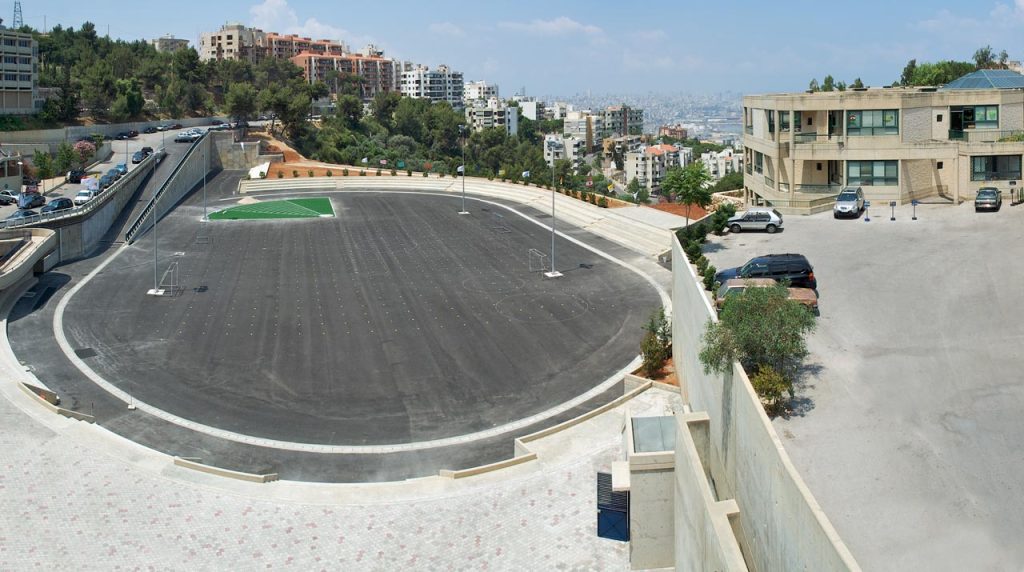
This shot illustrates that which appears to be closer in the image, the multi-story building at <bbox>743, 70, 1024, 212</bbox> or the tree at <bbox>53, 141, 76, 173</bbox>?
the multi-story building at <bbox>743, 70, 1024, 212</bbox>

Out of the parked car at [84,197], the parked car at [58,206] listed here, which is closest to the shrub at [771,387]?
the parked car at [58,206]

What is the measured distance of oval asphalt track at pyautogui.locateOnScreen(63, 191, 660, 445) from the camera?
111 ft

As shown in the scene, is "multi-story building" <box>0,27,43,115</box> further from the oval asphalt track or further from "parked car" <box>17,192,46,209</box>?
the oval asphalt track

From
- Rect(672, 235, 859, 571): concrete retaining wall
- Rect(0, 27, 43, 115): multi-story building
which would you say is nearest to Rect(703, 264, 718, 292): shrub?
Rect(672, 235, 859, 571): concrete retaining wall

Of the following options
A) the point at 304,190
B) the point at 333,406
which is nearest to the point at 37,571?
the point at 333,406

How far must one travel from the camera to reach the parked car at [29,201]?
63.8m

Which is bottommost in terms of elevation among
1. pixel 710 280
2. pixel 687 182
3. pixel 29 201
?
pixel 710 280

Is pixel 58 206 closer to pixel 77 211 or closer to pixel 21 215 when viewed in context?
pixel 77 211

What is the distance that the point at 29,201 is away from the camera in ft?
211

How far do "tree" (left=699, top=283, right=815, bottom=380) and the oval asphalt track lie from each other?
1214cm

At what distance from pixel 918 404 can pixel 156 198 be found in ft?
208

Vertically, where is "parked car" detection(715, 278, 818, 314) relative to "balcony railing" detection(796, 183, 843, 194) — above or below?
Result: below

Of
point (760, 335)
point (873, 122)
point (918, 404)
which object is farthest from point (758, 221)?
point (918, 404)

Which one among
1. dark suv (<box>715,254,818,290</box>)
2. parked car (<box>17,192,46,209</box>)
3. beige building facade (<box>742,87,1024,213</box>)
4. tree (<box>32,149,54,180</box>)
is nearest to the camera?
dark suv (<box>715,254,818,290</box>)
